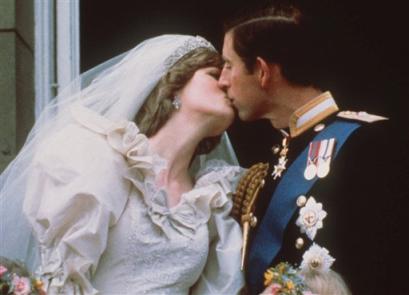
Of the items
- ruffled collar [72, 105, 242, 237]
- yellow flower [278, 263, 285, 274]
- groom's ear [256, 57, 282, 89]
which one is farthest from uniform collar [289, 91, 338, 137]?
yellow flower [278, 263, 285, 274]

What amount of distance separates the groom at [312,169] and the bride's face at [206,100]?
0.11 feet

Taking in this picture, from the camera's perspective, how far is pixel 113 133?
8.73 ft

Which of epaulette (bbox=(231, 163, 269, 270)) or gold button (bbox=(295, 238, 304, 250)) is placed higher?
gold button (bbox=(295, 238, 304, 250))

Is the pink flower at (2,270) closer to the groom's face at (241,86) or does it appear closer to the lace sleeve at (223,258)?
the lace sleeve at (223,258)

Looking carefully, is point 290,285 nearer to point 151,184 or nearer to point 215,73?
point 151,184

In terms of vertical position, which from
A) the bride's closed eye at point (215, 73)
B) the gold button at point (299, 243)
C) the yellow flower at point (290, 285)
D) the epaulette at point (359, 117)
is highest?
the epaulette at point (359, 117)

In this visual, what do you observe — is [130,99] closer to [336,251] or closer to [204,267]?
[204,267]

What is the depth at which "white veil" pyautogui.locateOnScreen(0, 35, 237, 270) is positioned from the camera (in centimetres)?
271

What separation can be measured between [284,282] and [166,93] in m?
0.71

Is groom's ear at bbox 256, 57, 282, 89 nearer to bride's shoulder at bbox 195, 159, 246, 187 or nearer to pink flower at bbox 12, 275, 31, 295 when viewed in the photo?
bride's shoulder at bbox 195, 159, 246, 187

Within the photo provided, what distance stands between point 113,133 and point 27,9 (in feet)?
2.48

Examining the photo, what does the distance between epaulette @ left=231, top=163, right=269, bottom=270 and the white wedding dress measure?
0.04 metres

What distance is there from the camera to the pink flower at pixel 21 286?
2352 mm

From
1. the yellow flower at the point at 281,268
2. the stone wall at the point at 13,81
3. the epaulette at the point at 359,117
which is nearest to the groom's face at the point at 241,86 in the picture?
the epaulette at the point at 359,117
